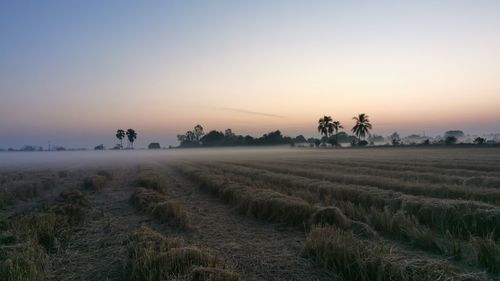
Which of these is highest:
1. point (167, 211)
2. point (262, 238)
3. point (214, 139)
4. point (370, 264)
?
point (214, 139)

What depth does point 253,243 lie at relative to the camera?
29.5 ft

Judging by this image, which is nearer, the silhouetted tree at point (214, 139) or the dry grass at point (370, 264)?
the dry grass at point (370, 264)

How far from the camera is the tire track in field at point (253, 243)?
669cm

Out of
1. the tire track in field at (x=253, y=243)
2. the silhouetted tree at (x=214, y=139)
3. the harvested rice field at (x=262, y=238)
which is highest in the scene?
the silhouetted tree at (x=214, y=139)

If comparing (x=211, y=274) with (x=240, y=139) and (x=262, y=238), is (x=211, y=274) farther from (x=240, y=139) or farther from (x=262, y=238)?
(x=240, y=139)

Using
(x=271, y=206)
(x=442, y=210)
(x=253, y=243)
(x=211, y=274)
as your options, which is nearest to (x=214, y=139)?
(x=271, y=206)

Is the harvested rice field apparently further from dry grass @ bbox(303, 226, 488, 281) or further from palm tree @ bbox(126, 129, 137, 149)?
palm tree @ bbox(126, 129, 137, 149)

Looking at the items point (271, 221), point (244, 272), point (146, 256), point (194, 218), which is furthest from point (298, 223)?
point (146, 256)

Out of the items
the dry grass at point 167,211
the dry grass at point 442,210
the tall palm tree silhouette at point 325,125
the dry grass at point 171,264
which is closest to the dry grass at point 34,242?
the dry grass at point 171,264

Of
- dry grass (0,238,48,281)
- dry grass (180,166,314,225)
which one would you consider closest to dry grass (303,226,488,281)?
dry grass (180,166,314,225)

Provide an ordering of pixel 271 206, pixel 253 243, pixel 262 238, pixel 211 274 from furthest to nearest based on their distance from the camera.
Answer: pixel 271 206, pixel 262 238, pixel 253 243, pixel 211 274

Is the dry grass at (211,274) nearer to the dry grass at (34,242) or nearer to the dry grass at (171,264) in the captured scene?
the dry grass at (171,264)

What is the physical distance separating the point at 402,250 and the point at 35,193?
62.6ft

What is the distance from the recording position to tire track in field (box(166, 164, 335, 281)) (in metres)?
6.69
